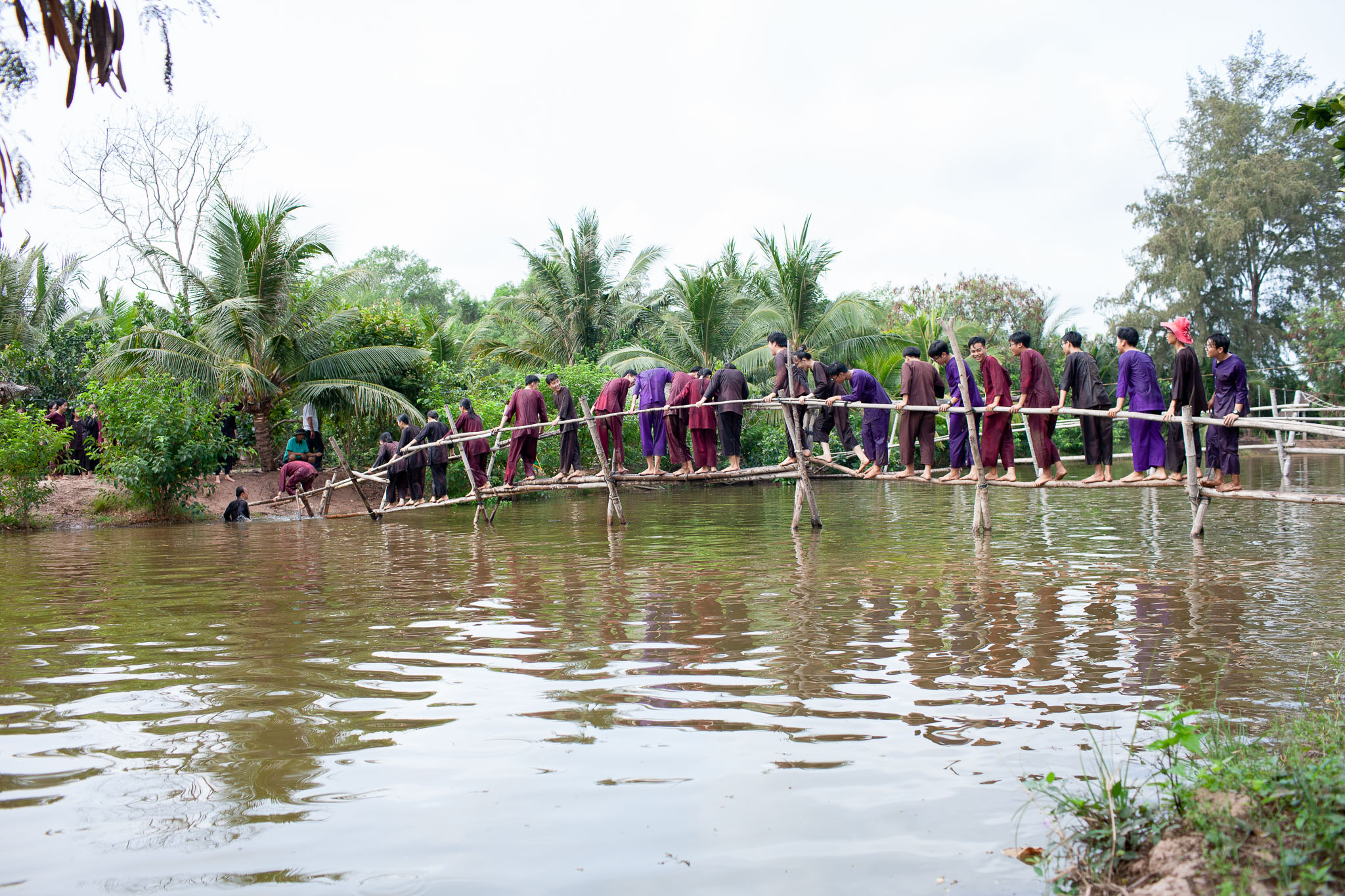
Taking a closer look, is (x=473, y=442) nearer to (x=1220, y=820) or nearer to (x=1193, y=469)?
(x=1193, y=469)

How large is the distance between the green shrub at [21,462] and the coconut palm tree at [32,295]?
279 inches

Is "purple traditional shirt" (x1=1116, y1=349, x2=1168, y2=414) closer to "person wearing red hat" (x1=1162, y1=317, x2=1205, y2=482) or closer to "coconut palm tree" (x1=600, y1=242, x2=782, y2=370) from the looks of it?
"person wearing red hat" (x1=1162, y1=317, x2=1205, y2=482)

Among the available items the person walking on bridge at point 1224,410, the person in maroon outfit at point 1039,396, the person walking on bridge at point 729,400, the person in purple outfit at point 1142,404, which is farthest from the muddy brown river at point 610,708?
the person walking on bridge at point 729,400

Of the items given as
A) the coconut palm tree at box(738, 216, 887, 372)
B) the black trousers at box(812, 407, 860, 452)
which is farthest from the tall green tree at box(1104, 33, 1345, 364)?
the black trousers at box(812, 407, 860, 452)

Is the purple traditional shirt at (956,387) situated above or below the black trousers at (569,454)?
above

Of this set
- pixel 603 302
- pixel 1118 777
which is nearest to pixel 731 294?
pixel 603 302

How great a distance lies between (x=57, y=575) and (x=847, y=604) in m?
7.59

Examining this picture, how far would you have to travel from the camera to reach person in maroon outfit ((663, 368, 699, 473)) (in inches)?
506

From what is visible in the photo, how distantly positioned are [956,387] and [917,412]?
630 mm

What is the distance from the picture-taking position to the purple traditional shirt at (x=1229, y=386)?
29.6 feet

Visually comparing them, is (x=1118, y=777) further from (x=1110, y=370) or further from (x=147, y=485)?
(x=1110, y=370)

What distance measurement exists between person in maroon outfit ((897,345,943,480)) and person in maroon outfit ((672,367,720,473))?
2470 mm

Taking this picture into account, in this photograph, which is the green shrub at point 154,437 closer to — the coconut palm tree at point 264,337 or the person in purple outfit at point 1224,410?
the coconut palm tree at point 264,337

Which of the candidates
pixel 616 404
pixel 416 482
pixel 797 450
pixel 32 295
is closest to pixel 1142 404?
pixel 797 450
